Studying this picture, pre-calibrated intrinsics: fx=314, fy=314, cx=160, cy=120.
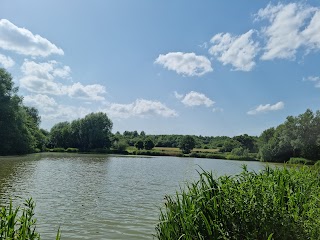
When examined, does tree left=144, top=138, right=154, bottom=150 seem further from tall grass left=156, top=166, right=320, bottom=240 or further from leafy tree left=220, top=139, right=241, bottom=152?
tall grass left=156, top=166, right=320, bottom=240

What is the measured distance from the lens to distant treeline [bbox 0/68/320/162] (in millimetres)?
59119

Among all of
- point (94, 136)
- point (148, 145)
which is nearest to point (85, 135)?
point (94, 136)

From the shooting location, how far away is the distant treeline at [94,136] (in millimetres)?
59119

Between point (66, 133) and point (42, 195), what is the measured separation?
91.9m

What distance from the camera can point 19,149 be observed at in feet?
204

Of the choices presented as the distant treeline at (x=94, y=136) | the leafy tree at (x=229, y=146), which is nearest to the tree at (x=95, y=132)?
the distant treeline at (x=94, y=136)

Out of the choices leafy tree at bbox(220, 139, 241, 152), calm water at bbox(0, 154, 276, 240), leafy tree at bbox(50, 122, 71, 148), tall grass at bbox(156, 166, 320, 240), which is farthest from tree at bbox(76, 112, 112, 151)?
tall grass at bbox(156, 166, 320, 240)

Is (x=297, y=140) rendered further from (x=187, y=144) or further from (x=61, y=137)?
(x=61, y=137)

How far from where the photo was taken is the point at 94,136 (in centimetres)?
10394

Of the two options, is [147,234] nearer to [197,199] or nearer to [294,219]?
[197,199]

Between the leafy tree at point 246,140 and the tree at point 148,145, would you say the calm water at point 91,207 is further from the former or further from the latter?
the leafy tree at point 246,140

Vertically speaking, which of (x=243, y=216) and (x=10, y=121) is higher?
(x=10, y=121)

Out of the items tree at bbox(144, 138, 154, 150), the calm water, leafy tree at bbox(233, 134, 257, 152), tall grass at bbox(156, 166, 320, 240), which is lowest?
the calm water

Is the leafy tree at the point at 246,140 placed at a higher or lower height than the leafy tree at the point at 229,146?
higher
